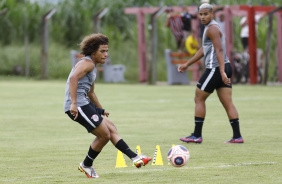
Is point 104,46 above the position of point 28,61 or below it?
above

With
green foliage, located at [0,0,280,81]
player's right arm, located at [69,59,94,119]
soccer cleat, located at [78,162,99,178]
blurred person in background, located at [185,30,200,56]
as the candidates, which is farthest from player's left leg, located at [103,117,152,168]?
green foliage, located at [0,0,280,81]

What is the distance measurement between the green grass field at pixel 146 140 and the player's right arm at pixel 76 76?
732 mm

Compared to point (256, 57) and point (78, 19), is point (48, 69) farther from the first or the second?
point (256, 57)

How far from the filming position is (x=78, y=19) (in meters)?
36.7

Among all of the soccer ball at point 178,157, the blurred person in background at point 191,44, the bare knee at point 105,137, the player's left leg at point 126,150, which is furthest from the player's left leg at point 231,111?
the blurred person in background at point 191,44

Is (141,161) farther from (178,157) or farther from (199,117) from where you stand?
(199,117)

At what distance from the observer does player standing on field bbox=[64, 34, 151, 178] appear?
7789mm

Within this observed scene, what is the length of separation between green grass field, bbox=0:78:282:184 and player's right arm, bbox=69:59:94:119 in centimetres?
73

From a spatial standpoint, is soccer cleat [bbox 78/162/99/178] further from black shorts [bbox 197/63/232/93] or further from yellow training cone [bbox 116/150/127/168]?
black shorts [bbox 197/63/232/93]

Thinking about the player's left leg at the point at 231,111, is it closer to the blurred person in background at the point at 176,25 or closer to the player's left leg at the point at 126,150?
the player's left leg at the point at 126,150

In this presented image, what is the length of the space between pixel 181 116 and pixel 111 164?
6.28 meters

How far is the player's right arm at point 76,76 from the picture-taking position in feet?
25.3

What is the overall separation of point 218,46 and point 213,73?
392mm

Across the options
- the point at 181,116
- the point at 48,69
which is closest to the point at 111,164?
the point at 181,116
